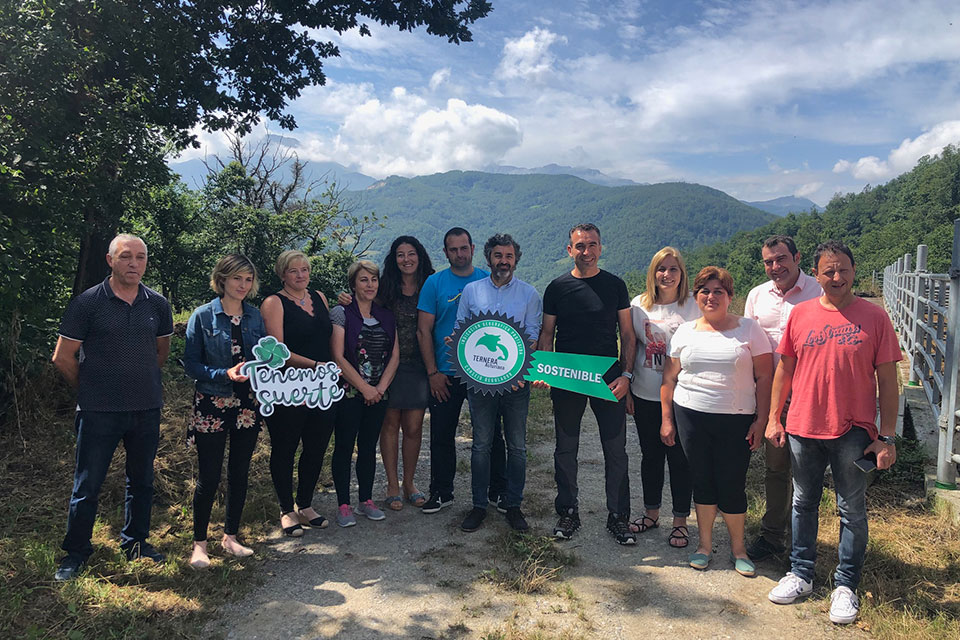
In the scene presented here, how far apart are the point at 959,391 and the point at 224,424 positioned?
17.7 feet

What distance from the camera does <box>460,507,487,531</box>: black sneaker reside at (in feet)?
13.8

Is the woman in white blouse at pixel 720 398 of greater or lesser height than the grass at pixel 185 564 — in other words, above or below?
above

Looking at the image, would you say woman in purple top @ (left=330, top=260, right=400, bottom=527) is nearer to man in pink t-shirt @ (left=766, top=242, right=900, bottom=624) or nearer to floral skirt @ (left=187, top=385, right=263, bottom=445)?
floral skirt @ (left=187, top=385, right=263, bottom=445)

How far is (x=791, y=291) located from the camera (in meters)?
3.70

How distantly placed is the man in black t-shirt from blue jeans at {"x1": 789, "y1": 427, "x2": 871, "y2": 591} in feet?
3.60

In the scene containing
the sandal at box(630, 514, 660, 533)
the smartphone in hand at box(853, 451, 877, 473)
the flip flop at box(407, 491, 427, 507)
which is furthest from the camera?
the flip flop at box(407, 491, 427, 507)

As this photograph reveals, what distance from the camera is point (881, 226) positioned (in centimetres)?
8181

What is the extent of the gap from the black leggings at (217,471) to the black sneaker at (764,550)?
338 cm

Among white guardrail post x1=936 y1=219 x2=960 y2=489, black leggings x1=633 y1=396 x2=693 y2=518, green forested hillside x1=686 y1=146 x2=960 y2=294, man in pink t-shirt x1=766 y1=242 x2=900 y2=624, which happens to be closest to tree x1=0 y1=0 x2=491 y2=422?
black leggings x1=633 y1=396 x2=693 y2=518

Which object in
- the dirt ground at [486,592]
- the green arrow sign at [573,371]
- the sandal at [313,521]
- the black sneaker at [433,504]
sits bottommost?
the dirt ground at [486,592]

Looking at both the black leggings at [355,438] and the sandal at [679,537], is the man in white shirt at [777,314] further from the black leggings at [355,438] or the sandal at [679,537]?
the black leggings at [355,438]

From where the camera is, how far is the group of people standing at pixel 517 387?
316 centimetres

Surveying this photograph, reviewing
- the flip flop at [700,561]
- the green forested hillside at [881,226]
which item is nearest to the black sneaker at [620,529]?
the flip flop at [700,561]

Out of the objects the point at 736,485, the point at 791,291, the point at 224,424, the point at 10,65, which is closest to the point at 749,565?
the point at 736,485
